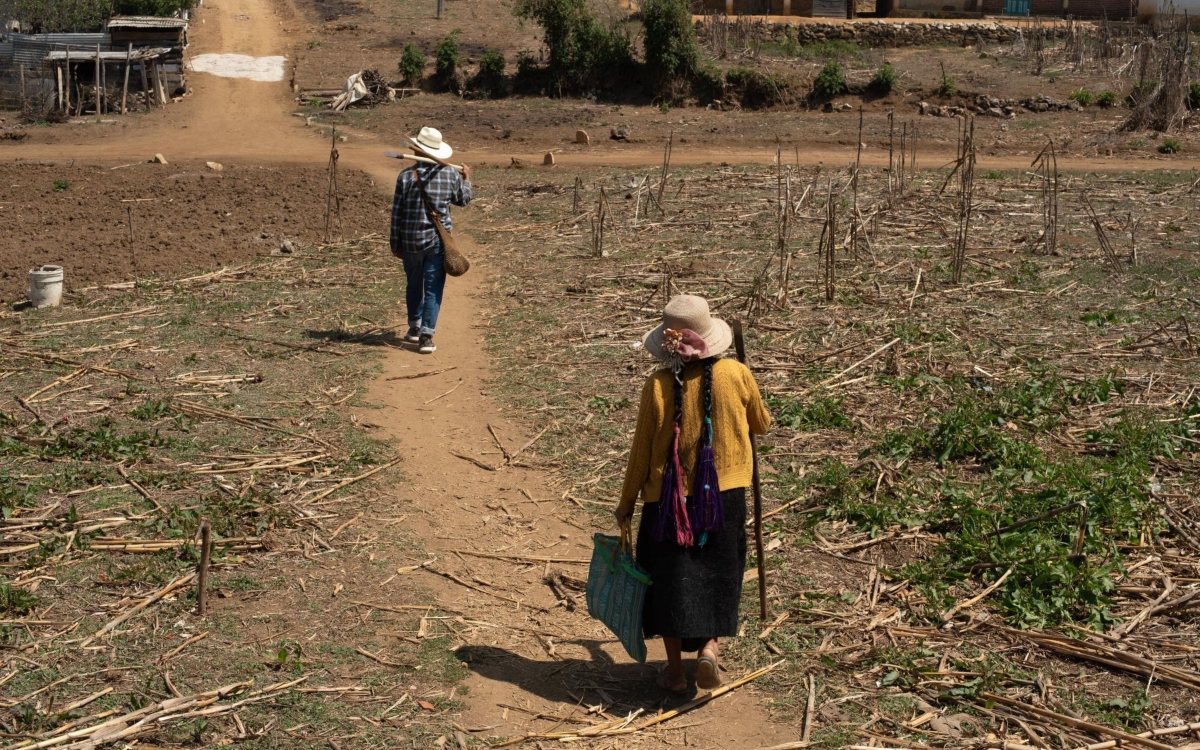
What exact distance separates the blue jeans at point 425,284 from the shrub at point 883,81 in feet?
58.0

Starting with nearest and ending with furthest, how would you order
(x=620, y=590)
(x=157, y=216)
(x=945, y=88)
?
1. (x=620, y=590)
2. (x=157, y=216)
3. (x=945, y=88)

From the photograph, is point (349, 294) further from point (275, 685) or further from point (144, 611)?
point (275, 685)

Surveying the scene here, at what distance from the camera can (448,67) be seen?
26.0m

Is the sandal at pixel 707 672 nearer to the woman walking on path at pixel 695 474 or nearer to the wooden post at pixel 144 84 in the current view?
the woman walking on path at pixel 695 474

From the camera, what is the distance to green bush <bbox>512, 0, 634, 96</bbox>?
2578 centimetres

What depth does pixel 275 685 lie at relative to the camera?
4848mm

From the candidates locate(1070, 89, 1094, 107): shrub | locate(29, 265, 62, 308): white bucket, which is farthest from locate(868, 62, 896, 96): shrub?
locate(29, 265, 62, 308): white bucket

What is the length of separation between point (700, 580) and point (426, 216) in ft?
16.8

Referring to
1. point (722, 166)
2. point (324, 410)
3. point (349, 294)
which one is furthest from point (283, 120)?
point (324, 410)

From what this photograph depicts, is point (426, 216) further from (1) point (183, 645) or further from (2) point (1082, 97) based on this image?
(2) point (1082, 97)

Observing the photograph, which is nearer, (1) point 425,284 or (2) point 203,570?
(2) point 203,570

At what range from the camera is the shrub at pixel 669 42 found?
981 inches

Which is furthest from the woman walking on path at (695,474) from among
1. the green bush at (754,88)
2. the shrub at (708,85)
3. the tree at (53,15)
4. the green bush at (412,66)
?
the tree at (53,15)

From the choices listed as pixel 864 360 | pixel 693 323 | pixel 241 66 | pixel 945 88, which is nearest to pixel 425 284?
pixel 864 360
